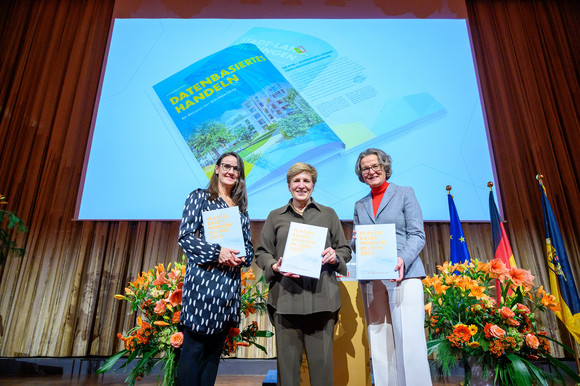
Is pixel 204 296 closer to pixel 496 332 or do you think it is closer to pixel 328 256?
pixel 328 256

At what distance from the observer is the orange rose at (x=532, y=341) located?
1.64 m

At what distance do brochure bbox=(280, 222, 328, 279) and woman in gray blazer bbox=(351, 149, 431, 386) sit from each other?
15.7 inches

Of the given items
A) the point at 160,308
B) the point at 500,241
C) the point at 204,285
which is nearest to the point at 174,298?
the point at 160,308

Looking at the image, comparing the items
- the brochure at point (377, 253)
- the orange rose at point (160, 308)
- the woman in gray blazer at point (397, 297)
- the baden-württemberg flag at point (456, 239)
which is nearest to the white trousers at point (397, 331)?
the woman in gray blazer at point (397, 297)

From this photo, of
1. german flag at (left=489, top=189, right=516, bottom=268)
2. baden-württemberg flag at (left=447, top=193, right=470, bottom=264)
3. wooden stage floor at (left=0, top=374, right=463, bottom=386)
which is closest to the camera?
wooden stage floor at (left=0, top=374, right=463, bottom=386)

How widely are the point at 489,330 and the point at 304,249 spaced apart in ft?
3.34

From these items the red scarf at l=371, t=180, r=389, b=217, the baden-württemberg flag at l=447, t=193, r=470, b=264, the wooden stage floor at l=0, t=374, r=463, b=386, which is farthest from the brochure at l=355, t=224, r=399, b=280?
the baden-württemberg flag at l=447, t=193, r=470, b=264

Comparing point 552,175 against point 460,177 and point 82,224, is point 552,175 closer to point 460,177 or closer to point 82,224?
point 460,177

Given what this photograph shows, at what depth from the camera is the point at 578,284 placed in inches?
135

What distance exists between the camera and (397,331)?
64.6 inches

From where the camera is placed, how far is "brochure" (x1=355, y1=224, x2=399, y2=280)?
161 centimetres

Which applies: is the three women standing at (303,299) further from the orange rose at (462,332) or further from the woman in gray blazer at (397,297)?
the orange rose at (462,332)

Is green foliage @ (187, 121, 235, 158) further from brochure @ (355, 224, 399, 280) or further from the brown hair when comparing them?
brochure @ (355, 224, 399, 280)

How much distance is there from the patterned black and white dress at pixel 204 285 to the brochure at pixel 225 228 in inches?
1.7
